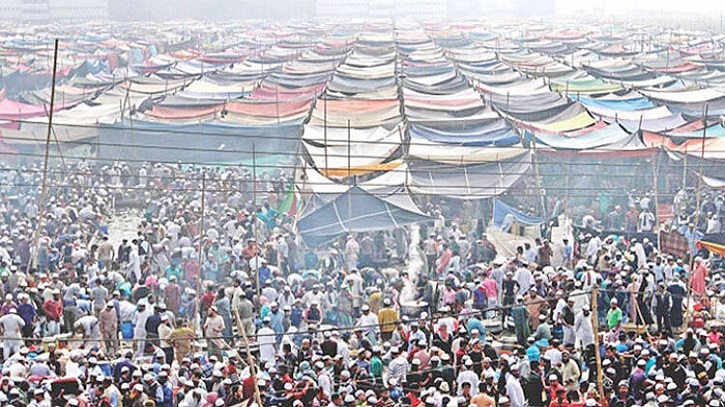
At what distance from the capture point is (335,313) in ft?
43.5

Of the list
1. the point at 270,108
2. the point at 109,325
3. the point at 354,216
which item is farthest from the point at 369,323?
the point at 270,108

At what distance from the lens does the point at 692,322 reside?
484 inches

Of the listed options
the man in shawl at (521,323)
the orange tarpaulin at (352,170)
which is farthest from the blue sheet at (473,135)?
the man in shawl at (521,323)

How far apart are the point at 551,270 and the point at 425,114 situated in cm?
926

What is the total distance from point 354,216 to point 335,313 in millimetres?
2506

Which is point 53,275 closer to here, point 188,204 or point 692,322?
point 188,204

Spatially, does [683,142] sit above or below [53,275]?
above

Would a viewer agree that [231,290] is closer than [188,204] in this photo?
Yes

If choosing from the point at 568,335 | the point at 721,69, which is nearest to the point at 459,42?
the point at 721,69

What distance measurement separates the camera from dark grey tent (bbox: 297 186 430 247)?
15219 mm

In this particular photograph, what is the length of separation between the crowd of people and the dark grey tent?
0.32 metres

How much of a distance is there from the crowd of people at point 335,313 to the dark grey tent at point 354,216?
32 cm

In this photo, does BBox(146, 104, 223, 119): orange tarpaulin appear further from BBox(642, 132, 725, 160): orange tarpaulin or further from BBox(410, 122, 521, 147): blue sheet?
BBox(642, 132, 725, 160): orange tarpaulin

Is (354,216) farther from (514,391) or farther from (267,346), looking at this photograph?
(514,391)
